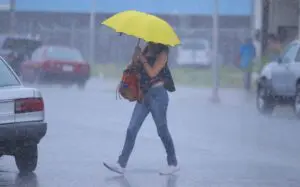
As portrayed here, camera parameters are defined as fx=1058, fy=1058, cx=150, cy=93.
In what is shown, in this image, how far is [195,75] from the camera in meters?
40.6

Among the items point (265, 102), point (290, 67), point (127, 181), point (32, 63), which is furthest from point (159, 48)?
point (32, 63)

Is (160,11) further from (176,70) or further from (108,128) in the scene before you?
(108,128)

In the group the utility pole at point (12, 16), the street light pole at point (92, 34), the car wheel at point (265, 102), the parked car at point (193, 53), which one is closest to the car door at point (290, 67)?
the car wheel at point (265, 102)

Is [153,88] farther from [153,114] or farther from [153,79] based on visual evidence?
[153,114]

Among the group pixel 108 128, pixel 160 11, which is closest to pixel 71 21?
pixel 160 11

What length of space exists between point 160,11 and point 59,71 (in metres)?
14.7

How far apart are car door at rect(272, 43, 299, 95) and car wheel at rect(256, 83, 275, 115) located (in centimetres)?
48

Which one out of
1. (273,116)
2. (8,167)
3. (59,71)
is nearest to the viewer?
(8,167)

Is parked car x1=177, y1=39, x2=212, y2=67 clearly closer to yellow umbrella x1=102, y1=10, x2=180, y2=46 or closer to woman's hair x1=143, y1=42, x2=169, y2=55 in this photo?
yellow umbrella x1=102, y1=10, x2=180, y2=46

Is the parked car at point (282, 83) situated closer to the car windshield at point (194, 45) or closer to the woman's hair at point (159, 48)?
the woman's hair at point (159, 48)

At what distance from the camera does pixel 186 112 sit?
22.7 meters

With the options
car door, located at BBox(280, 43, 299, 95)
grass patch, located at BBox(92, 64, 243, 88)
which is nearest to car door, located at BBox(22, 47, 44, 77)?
grass patch, located at BBox(92, 64, 243, 88)

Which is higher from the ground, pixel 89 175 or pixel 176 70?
pixel 89 175

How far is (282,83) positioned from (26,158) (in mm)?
11312
